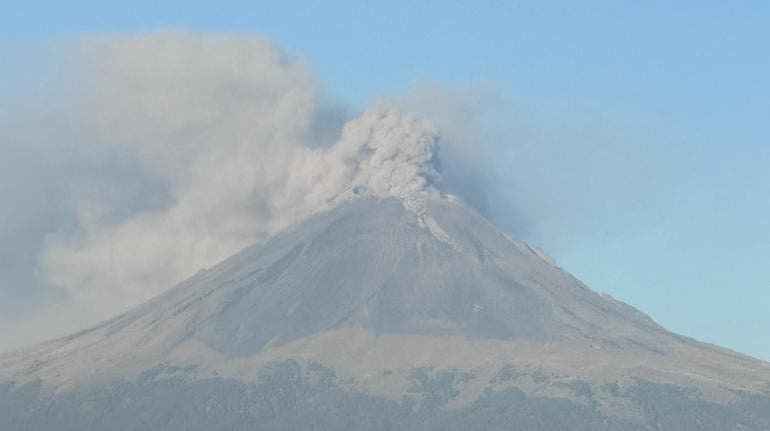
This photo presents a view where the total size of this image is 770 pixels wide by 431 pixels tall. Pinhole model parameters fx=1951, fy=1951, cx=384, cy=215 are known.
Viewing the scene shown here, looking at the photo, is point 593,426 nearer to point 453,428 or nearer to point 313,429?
point 453,428

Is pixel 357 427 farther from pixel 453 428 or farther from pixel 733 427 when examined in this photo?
pixel 733 427

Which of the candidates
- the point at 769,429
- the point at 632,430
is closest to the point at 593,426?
the point at 632,430

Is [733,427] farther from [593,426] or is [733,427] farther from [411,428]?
[411,428]

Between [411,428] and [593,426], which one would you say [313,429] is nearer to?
[411,428]

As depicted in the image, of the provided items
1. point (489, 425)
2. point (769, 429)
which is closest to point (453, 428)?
point (489, 425)

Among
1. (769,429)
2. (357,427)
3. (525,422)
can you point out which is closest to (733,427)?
(769,429)
